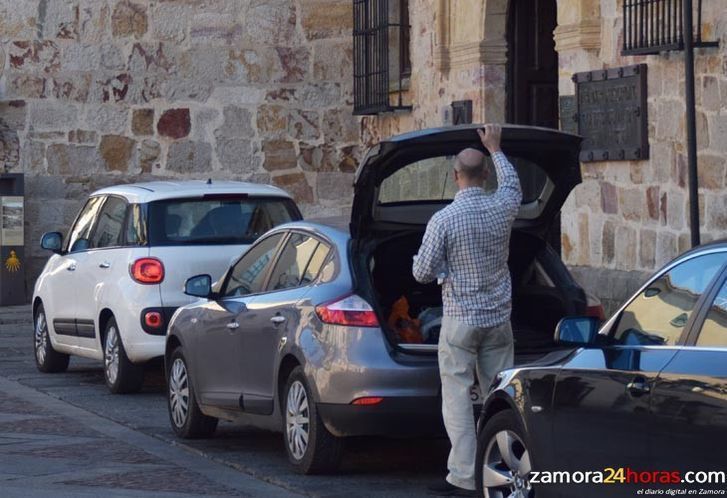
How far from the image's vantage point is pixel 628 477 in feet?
21.0

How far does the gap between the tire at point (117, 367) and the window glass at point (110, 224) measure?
710 mm

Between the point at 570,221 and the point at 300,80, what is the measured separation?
25.7 feet

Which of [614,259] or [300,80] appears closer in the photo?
[614,259]

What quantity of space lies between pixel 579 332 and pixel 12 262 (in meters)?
16.4

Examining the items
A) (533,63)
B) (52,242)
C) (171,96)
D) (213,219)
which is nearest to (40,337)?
(52,242)

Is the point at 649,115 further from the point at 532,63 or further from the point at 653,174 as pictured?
the point at 532,63

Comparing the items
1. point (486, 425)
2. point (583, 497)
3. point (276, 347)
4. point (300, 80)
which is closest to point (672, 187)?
point (276, 347)

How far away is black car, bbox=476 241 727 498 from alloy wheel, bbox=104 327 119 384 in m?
6.81

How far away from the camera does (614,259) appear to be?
51.7 feet

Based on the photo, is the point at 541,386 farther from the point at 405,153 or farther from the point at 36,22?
the point at 36,22

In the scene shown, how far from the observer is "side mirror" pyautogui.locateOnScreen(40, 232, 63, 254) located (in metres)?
15.2

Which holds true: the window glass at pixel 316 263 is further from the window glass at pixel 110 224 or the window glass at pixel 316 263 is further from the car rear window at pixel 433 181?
the window glass at pixel 110 224

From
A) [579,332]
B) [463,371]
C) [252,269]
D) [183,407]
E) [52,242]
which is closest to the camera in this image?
[579,332]

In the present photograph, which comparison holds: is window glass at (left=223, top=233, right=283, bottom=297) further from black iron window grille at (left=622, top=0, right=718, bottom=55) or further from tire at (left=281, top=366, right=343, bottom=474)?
black iron window grille at (left=622, top=0, right=718, bottom=55)
